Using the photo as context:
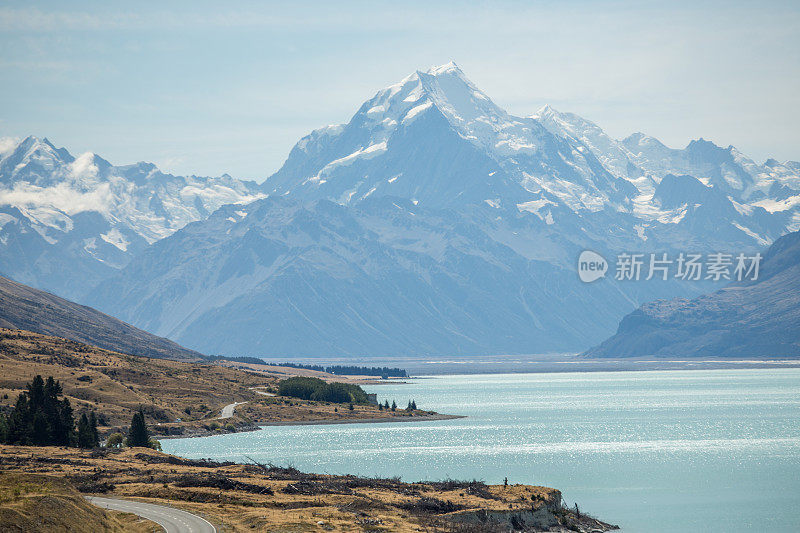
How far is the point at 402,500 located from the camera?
8031 cm

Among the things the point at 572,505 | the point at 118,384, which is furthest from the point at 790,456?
the point at 118,384

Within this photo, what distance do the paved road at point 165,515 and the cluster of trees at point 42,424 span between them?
131 feet

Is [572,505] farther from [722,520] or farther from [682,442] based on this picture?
[682,442]

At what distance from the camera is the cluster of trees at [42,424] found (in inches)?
4469

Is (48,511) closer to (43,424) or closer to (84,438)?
(43,424)

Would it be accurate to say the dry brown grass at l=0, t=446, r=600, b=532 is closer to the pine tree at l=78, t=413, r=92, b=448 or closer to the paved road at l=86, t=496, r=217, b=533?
the paved road at l=86, t=496, r=217, b=533

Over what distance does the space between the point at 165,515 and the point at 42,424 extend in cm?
5144

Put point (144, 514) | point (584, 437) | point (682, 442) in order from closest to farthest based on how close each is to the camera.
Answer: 1. point (144, 514)
2. point (682, 442)
3. point (584, 437)

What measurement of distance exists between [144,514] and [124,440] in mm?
74267

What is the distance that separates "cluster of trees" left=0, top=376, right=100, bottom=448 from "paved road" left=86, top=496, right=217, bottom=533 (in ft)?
131

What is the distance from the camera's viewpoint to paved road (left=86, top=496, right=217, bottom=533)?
6400 centimetres

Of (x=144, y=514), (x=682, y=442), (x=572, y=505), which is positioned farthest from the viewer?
(x=682, y=442)

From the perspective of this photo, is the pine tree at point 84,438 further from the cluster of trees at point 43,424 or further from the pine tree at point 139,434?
the pine tree at point 139,434

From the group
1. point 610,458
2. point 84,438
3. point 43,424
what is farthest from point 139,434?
point 610,458
